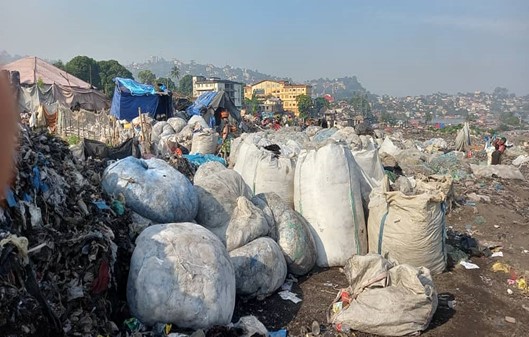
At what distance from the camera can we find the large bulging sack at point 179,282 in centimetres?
271

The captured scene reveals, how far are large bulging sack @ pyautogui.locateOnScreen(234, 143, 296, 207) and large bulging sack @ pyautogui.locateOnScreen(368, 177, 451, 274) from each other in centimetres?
100

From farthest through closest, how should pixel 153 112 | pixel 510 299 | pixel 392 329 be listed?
pixel 153 112 → pixel 510 299 → pixel 392 329

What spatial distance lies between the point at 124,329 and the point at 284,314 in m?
1.15

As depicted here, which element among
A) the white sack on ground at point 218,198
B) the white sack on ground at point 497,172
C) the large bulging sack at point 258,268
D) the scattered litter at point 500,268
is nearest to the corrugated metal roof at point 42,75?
the white sack on ground at point 497,172

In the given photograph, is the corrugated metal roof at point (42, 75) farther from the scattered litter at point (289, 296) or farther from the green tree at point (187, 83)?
the green tree at point (187, 83)

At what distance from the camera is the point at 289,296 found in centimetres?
353

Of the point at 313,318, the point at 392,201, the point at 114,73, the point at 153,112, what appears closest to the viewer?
the point at 313,318

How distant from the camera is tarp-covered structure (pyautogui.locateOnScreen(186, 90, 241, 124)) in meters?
15.1

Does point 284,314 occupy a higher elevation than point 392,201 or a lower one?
lower

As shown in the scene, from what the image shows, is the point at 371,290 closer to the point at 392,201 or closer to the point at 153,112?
the point at 392,201

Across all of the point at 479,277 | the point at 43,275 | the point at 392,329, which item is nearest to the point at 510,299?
the point at 479,277

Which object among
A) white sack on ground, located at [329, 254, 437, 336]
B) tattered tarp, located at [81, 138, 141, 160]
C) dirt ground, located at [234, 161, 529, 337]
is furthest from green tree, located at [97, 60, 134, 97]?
white sack on ground, located at [329, 254, 437, 336]

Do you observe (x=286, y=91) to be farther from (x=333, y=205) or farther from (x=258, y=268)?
(x=258, y=268)

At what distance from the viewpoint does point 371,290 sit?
10.4ft
